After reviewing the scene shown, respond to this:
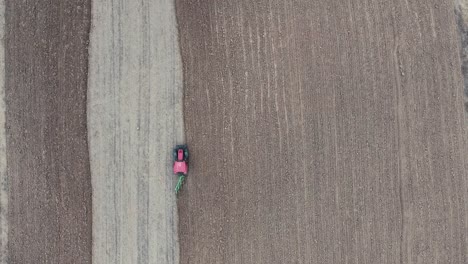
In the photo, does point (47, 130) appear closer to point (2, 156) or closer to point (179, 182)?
point (2, 156)

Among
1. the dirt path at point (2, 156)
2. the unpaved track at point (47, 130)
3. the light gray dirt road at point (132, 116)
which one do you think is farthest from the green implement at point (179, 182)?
the dirt path at point (2, 156)

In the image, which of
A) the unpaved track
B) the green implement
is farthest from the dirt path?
the green implement

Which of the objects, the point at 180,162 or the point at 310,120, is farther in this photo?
the point at 310,120

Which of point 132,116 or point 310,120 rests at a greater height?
point 132,116

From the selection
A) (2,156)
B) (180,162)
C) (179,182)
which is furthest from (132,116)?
(2,156)

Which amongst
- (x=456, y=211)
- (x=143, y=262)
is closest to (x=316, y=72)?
(x=456, y=211)

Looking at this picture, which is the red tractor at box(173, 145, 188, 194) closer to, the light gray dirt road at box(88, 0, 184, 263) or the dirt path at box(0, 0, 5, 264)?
the light gray dirt road at box(88, 0, 184, 263)
